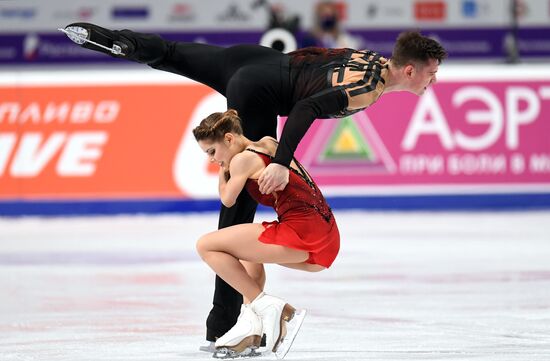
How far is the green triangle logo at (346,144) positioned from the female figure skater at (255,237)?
6217 mm

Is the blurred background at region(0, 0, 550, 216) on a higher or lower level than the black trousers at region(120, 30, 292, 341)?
lower

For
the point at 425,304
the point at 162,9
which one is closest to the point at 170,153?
the point at 162,9

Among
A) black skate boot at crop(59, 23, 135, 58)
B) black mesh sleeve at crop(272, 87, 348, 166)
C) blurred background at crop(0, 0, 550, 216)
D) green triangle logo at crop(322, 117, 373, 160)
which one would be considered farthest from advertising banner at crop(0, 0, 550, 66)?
black mesh sleeve at crop(272, 87, 348, 166)

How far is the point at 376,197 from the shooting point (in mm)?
10539

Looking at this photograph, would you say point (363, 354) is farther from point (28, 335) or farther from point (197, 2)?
point (197, 2)

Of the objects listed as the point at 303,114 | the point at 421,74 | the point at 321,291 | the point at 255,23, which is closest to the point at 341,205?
the point at 255,23

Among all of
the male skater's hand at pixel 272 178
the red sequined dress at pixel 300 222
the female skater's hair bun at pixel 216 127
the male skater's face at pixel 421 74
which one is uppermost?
the male skater's face at pixel 421 74

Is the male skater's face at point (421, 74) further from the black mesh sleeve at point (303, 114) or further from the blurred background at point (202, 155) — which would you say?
the blurred background at point (202, 155)

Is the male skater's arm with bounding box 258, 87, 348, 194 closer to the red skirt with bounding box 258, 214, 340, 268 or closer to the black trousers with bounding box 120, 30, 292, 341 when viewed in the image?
the red skirt with bounding box 258, 214, 340, 268

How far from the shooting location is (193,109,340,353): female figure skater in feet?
13.7

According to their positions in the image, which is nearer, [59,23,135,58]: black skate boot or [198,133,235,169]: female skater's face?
[198,133,235,169]: female skater's face

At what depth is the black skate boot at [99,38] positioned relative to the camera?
14.4ft

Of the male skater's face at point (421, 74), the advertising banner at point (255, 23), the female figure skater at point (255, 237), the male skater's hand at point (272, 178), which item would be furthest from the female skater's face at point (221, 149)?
the advertising banner at point (255, 23)

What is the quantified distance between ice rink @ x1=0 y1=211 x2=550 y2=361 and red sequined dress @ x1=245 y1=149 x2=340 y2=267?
0.39 meters
